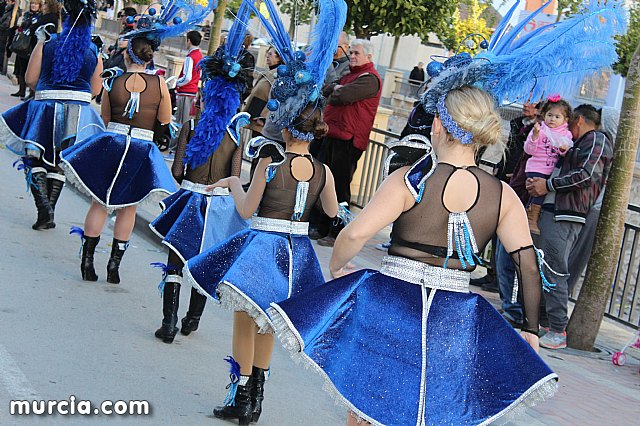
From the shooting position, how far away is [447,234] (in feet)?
14.0

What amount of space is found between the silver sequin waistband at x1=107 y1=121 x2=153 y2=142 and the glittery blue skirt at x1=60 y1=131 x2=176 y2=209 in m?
0.03

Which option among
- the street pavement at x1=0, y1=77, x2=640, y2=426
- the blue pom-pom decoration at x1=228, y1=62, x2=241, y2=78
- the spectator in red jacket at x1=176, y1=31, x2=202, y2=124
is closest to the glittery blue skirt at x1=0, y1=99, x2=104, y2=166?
the street pavement at x1=0, y1=77, x2=640, y2=426

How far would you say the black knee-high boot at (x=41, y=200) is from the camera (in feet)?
31.7

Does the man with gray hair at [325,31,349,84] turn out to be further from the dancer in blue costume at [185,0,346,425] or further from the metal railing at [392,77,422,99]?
the metal railing at [392,77,422,99]

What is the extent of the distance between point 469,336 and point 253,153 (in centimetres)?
227

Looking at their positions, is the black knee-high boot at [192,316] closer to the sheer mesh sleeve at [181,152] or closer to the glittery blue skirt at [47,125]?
the sheer mesh sleeve at [181,152]

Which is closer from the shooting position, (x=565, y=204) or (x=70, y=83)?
(x=565, y=204)

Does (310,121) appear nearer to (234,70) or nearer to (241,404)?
(234,70)

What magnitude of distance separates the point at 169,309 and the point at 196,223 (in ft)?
2.11

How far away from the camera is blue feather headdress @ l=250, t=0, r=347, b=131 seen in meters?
5.68

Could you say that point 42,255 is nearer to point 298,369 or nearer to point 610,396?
point 298,369

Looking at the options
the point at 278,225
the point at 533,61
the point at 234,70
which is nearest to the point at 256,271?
the point at 278,225

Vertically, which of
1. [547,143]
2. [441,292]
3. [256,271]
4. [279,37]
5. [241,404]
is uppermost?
[279,37]

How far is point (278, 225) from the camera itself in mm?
5684
